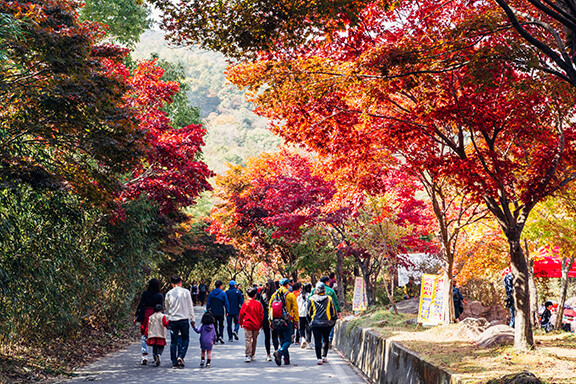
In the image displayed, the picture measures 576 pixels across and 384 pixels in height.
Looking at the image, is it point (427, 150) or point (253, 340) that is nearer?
point (427, 150)

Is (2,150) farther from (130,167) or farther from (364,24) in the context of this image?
(364,24)

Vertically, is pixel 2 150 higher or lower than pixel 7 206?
higher

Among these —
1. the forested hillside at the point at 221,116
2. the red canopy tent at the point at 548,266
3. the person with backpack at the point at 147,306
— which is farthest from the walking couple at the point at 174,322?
the forested hillside at the point at 221,116

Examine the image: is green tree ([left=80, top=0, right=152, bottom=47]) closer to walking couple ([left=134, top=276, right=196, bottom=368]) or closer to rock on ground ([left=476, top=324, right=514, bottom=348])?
walking couple ([left=134, top=276, right=196, bottom=368])

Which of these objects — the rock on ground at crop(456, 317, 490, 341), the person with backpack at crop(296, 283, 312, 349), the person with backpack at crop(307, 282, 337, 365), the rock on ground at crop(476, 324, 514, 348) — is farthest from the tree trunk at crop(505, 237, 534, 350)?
the person with backpack at crop(296, 283, 312, 349)

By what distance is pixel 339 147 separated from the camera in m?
9.09

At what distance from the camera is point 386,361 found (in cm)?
866

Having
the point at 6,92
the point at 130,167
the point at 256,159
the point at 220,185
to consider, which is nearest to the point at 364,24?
the point at 130,167

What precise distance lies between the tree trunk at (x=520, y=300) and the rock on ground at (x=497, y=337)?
0.53 m

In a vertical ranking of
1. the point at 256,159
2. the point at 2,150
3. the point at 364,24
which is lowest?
the point at 2,150

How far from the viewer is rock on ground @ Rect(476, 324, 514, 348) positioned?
27.2 ft

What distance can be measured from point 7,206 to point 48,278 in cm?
147

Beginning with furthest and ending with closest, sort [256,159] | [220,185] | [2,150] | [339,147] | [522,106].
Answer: [220,185], [256,159], [339,147], [522,106], [2,150]

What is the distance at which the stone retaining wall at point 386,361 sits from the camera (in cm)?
645
